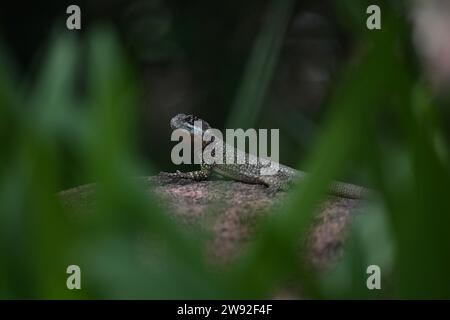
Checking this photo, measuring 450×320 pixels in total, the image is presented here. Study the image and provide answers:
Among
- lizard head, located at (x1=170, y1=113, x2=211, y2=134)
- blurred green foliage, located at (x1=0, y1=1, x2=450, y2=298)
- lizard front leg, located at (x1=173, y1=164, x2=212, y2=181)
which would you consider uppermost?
lizard head, located at (x1=170, y1=113, x2=211, y2=134)

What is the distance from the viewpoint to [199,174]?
12.1 feet

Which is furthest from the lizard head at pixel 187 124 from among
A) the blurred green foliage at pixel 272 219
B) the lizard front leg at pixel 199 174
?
the blurred green foliage at pixel 272 219

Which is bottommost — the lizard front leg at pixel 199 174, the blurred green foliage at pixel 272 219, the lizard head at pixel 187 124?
the blurred green foliage at pixel 272 219

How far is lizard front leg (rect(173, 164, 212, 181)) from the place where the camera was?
3.58 m

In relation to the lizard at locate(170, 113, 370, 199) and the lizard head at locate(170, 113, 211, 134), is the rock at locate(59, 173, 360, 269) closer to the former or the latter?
the lizard at locate(170, 113, 370, 199)

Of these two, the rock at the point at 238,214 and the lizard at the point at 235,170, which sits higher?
the lizard at the point at 235,170

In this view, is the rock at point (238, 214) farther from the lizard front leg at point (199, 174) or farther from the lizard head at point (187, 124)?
the lizard head at point (187, 124)

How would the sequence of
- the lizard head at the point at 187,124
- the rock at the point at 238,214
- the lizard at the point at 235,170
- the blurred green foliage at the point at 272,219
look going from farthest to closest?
the lizard head at the point at 187,124 → the lizard at the point at 235,170 → the rock at the point at 238,214 → the blurred green foliage at the point at 272,219

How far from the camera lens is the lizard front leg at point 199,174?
3.58m

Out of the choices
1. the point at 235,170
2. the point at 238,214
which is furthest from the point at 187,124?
the point at 238,214

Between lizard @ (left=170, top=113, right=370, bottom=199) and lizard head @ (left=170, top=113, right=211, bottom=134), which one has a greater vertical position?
lizard head @ (left=170, top=113, right=211, bottom=134)

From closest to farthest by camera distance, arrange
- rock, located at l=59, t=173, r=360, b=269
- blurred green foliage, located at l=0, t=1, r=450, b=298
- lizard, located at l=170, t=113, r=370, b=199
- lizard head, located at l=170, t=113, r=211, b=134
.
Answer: blurred green foliage, located at l=0, t=1, r=450, b=298
rock, located at l=59, t=173, r=360, b=269
lizard, located at l=170, t=113, r=370, b=199
lizard head, located at l=170, t=113, r=211, b=134

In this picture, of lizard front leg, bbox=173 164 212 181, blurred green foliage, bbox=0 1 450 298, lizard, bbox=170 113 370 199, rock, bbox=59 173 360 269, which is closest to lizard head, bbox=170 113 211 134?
lizard, bbox=170 113 370 199
